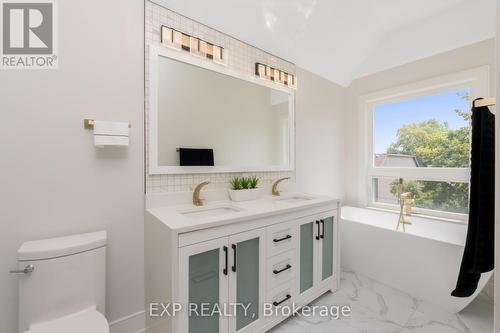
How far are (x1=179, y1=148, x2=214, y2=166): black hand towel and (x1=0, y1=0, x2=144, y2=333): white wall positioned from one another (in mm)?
290

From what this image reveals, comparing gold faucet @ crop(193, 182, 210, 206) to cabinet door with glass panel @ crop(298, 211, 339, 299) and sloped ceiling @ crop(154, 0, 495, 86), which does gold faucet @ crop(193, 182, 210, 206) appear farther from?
sloped ceiling @ crop(154, 0, 495, 86)

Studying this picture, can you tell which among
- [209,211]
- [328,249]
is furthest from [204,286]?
[328,249]

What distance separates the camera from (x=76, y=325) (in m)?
1.09

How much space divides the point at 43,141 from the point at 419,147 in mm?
3485

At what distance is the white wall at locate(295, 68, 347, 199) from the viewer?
258 centimetres

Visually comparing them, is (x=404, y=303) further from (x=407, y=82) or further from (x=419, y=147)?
(x=407, y=82)

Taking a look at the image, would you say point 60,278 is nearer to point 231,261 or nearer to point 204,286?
point 204,286

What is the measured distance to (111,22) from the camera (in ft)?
4.69

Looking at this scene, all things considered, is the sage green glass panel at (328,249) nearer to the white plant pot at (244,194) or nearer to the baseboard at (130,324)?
the white plant pot at (244,194)

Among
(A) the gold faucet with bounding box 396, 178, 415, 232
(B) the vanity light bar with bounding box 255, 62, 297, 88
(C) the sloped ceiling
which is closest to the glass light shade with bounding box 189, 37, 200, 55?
(C) the sloped ceiling

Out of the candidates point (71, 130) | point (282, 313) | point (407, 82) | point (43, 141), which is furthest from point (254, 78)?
point (282, 313)

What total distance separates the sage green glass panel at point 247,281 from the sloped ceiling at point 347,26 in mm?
1777

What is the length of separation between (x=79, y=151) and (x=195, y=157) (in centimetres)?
74

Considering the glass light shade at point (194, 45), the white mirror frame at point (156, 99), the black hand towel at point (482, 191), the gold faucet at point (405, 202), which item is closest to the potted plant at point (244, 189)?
the white mirror frame at point (156, 99)
